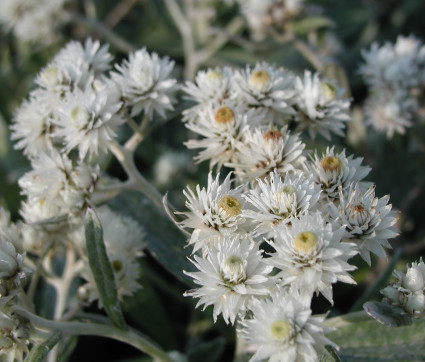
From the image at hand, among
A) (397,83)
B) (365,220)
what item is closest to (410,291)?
(365,220)

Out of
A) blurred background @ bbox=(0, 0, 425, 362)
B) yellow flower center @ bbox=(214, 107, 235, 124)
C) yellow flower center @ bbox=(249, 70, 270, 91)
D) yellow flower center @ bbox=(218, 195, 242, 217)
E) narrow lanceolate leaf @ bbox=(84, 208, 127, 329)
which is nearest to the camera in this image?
yellow flower center @ bbox=(218, 195, 242, 217)

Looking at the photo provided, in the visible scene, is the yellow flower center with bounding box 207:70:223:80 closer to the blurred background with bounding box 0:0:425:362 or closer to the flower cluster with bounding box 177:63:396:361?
the flower cluster with bounding box 177:63:396:361

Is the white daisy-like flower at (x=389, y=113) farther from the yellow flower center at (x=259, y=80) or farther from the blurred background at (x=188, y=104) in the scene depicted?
the yellow flower center at (x=259, y=80)

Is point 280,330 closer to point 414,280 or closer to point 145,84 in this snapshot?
point 414,280

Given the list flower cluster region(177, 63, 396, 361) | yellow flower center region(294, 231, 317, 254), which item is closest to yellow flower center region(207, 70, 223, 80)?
flower cluster region(177, 63, 396, 361)

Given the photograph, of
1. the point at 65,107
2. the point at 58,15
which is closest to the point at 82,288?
the point at 65,107

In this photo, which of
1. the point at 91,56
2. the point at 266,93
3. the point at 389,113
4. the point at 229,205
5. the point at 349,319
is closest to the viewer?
the point at 229,205

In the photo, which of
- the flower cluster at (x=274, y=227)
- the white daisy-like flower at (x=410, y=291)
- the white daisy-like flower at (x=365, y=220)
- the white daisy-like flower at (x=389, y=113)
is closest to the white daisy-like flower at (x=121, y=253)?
the flower cluster at (x=274, y=227)
